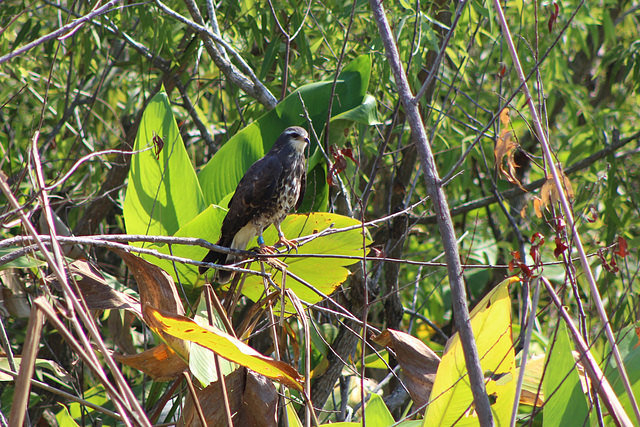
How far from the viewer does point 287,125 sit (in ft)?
9.50

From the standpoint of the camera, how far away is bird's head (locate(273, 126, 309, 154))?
281 centimetres

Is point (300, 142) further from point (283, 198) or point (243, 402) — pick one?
point (243, 402)

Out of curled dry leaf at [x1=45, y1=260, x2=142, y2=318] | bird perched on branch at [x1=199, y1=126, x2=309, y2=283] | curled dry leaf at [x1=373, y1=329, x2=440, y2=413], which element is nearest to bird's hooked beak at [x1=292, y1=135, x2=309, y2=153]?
bird perched on branch at [x1=199, y1=126, x2=309, y2=283]

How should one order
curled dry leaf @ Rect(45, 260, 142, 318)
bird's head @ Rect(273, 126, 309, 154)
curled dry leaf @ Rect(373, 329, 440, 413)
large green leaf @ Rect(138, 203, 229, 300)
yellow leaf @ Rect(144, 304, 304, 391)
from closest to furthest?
yellow leaf @ Rect(144, 304, 304, 391)
curled dry leaf @ Rect(373, 329, 440, 413)
curled dry leaf @ Rect(45, 260, 142, 318)
large green leaf @ Rect(138, 203, 229, 300)
bird's head @ Rect(273, 126, 309, 154)

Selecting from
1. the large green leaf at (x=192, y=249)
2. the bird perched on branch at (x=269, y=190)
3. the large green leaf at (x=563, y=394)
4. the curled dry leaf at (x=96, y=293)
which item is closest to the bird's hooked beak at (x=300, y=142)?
the bird perched on branch at (x=269, y=190)

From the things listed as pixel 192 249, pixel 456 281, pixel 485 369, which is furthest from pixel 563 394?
pixel 192 249

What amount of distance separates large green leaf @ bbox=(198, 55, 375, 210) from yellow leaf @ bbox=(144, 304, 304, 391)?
133 centimetres

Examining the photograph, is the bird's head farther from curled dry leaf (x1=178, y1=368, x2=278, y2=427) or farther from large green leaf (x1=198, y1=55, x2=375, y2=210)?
→ curled dry leaf (x1=178, y1=368, x2=278, y2=427)

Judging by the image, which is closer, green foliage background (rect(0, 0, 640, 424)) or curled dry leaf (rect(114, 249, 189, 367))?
curled dry leaf (rect(114, 249, 189, 367))

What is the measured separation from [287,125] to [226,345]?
5.18 feet

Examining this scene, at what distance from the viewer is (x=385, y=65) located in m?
2.78

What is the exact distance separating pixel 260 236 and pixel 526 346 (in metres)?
2.00

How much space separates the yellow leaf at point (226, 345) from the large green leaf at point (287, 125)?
1326 mm

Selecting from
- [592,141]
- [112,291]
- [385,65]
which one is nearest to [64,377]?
[112,291]
